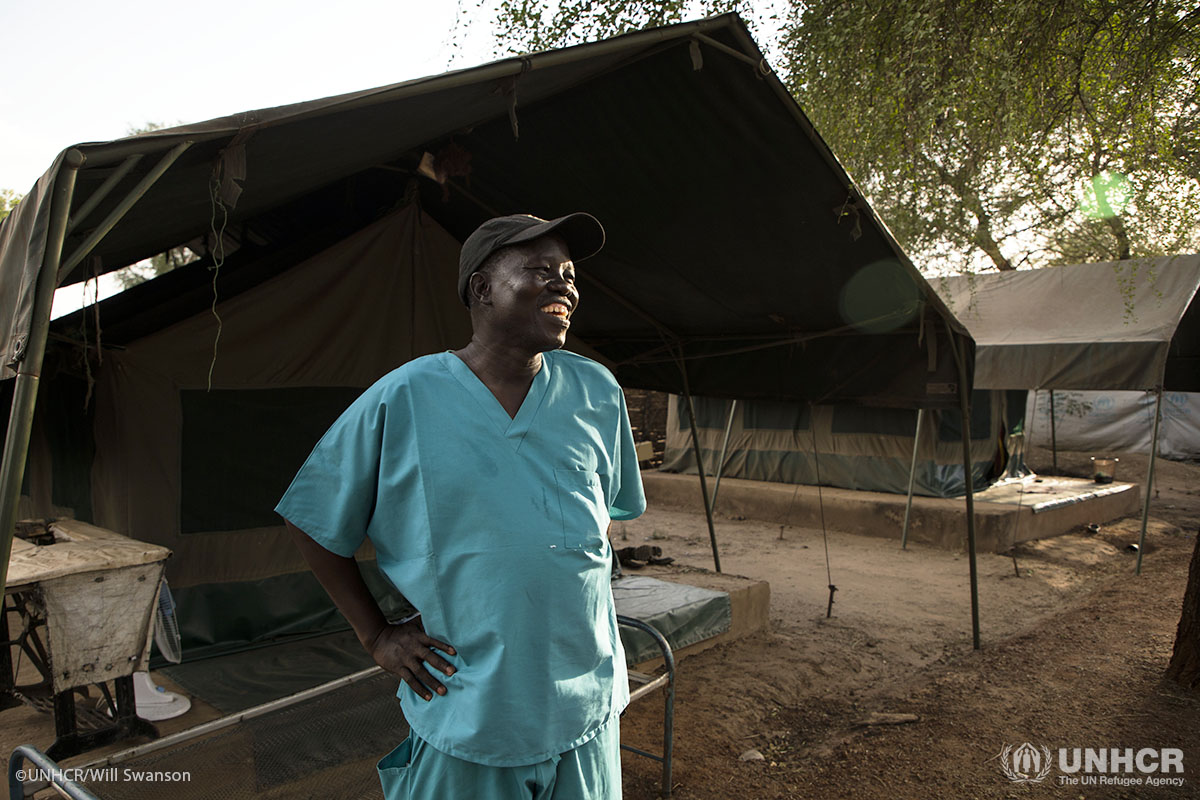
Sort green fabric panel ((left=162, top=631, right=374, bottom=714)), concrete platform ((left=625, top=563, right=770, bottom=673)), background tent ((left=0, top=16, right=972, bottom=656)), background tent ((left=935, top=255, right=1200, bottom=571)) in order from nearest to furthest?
background tent ((left=0, top=16, right=972, bottom=656))
green fabric panel ((left=162, top=631, right=374, bottom=714))
concrete platform ((left=625, top=563, right=770, bottom=673))
background tent ((left=935, top=255, right=1200, bottom=571))

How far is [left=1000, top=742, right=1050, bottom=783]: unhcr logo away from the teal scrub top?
295cm

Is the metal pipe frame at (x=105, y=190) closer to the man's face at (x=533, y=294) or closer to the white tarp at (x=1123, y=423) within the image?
the man's face at (x=533, y=294)

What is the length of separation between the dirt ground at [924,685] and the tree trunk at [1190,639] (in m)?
0.10

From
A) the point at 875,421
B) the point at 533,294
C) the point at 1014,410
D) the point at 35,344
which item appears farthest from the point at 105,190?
the point at 1014,410

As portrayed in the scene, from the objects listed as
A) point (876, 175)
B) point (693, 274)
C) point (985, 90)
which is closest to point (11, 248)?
point (693, 274)

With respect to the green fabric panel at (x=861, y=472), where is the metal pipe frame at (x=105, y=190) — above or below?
above

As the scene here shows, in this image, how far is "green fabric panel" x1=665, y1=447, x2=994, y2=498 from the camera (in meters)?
10.4

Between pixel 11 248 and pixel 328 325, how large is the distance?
2780 millimetres

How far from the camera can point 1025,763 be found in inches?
148

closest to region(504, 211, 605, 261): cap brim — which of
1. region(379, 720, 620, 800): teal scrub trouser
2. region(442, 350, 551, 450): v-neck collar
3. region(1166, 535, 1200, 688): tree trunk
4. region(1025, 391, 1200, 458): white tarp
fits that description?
region(442, 350, 551, 450): v-neck collar

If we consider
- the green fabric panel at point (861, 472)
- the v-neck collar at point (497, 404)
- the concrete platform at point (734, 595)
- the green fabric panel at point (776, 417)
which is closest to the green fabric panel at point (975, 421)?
the green fabric panel at point (861, 472)

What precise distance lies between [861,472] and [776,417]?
1530 millimetres

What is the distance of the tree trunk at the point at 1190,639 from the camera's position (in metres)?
4.43

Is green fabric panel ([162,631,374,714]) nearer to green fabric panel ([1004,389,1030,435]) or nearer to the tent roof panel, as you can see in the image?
the tent roof panel
